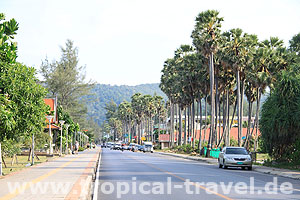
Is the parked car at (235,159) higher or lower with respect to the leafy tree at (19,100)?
lower

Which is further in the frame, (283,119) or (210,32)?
(210,32)

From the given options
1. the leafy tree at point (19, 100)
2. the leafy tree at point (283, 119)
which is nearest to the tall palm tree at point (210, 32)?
the leafy tree at point (283, 119)

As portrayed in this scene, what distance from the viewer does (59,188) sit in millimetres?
15688

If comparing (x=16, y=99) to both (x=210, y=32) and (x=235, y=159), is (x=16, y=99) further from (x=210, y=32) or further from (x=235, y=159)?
(x=210, y=32)

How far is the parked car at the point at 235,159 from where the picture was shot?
3192cm

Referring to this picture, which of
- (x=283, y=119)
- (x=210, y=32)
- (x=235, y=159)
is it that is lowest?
(x=235, y=159)

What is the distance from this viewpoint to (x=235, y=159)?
32.1 m

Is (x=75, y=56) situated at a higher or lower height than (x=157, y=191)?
higher

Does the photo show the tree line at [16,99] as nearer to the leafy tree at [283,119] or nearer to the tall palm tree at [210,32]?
the leafy tree at [283,119]

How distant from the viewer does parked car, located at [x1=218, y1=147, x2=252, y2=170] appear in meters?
31.9

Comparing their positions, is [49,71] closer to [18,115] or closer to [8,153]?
[8,153]

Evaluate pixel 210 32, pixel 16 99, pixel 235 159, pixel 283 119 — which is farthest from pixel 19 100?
pixel 210 32

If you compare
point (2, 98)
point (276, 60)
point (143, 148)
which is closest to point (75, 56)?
point (143, 148)

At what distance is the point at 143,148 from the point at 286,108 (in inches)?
2342
